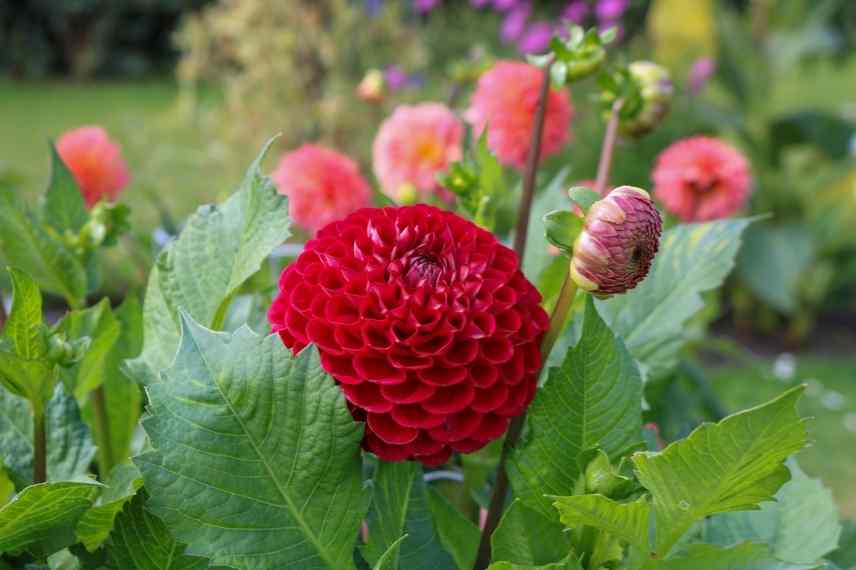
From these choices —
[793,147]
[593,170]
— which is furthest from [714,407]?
[793,147]

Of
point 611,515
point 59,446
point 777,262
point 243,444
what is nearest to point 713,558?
point 611,515

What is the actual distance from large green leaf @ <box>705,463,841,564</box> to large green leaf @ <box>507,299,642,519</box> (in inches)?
3.9

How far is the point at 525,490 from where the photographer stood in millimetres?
396

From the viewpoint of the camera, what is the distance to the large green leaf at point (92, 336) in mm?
477

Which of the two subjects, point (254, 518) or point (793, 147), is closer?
point (254, 518)

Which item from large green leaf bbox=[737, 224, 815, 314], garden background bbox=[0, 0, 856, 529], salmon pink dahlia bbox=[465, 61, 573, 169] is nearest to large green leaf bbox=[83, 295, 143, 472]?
salmon pink dahlia bbox=[465, 61, 573, 169]

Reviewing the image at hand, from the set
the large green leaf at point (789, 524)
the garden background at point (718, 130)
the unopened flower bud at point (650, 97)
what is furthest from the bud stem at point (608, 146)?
the garden background at point (718, 130)

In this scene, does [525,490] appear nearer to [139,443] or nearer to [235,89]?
[139,443]

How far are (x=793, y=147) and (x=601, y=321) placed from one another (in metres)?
3.18

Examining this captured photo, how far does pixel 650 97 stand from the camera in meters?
0.60

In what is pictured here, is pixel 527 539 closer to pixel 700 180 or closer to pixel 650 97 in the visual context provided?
pixel 650 97

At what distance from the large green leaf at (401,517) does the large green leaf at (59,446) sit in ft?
0.42

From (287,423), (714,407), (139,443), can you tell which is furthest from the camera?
(714,407)

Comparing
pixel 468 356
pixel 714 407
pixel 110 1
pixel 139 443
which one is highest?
pixel 468 356
